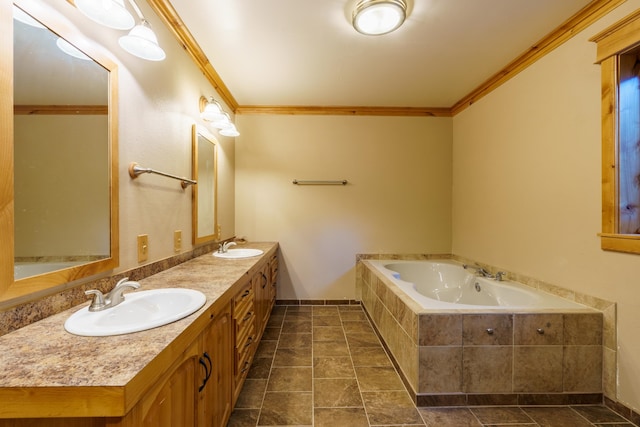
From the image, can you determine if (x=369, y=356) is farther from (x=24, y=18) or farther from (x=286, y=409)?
(x=24, y=18)

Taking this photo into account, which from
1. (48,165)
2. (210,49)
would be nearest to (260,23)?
(210,49)

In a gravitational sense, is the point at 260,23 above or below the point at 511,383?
above

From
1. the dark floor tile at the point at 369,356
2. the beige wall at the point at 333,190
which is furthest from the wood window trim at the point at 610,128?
the beige wall at the point at 333,190

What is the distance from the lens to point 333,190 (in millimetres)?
3178

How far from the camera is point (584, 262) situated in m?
1.65

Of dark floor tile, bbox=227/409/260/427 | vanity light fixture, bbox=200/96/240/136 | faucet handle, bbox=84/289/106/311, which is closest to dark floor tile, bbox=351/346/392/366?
dark floor tile, bbox=227/409/260/427

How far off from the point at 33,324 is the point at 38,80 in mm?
814

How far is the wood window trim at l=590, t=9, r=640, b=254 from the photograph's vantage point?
1.44m

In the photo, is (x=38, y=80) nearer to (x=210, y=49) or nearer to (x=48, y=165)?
Answer: (x=48, y=165)

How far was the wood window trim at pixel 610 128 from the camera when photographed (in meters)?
1.44

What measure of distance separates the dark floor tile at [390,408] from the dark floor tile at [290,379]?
0.40 meters

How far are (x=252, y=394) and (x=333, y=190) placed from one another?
217cm

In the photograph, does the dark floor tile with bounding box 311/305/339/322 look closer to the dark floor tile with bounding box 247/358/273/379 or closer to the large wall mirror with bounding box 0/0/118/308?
the dark floor tile with bounding box 247/358/273/379

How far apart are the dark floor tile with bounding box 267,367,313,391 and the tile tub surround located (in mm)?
724
